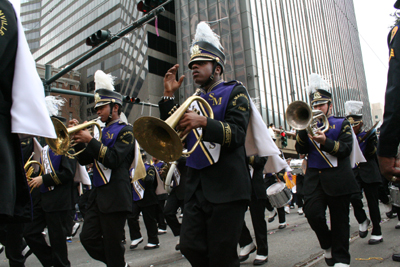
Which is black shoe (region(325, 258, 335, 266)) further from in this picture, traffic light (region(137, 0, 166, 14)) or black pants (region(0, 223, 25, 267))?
traffic light (region(137, 0, 166, 14))

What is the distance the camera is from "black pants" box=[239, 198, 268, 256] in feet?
16.0

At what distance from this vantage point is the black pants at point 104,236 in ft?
12.5

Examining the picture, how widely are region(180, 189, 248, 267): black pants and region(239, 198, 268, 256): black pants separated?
92.1 inches

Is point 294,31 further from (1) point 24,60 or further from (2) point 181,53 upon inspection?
(1) point 24,60

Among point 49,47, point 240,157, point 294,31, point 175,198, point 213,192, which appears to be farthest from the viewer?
point 49,47

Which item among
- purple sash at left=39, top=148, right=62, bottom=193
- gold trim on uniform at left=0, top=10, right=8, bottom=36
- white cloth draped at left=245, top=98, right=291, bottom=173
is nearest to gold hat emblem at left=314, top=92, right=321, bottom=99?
white cloth draped at left=245, top=98, right=291, bottom=173

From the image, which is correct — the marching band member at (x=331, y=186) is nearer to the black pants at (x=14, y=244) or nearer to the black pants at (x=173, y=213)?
the black pants at (x=173, y=213)

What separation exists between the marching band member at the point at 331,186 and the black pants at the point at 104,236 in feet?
7.44

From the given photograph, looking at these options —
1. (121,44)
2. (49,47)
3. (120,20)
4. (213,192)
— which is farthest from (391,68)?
(49,47)

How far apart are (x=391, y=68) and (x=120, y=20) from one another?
1957 inches

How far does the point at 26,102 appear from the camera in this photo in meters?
2.00

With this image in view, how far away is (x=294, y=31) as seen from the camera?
148 ft

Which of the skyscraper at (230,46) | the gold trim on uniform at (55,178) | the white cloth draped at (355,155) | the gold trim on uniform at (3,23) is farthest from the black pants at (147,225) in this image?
the skyscraper at (230,46)

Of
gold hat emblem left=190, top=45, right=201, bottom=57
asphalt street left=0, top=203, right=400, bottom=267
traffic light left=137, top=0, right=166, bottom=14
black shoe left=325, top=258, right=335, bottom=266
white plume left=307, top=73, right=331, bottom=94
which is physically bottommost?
asphalt street left=0, top=203, right=400, bottom=267
